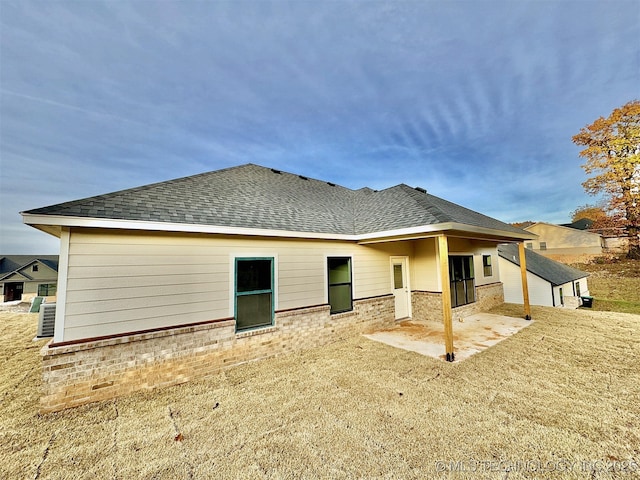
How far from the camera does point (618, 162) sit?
44.7 feet

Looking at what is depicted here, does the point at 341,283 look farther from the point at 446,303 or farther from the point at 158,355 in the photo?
the point at 158,355

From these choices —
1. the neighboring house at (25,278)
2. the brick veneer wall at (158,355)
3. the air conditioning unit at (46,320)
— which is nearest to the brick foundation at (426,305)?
the brick veneer wall at (158,355)

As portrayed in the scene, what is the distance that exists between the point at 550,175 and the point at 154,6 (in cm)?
2653

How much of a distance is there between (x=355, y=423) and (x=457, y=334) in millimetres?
4861

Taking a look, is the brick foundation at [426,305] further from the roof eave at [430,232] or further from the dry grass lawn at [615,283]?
the dry grass lawn at [615,283]

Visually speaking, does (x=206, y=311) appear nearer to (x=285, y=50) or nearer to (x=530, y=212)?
(x=285, y=50)

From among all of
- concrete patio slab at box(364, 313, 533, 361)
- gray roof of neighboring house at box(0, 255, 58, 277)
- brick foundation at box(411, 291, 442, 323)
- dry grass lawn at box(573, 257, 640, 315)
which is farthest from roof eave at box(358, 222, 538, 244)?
gray roof of neighboring house at box(0, 255, 58, 277)

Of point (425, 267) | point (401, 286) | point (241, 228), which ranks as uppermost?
point (241, 228)

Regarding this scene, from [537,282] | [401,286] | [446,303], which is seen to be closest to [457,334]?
[401,286]

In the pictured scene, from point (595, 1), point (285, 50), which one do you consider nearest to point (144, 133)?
point (285, 50)

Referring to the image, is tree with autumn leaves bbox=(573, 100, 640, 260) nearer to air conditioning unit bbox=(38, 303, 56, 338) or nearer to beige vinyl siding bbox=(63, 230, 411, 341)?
beige vinyl siding bbox=(63, 230, 411, 341)

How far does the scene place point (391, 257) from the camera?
780 centimetres

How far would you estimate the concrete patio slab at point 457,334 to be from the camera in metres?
5.41

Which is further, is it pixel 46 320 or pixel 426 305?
pixel 426 305
